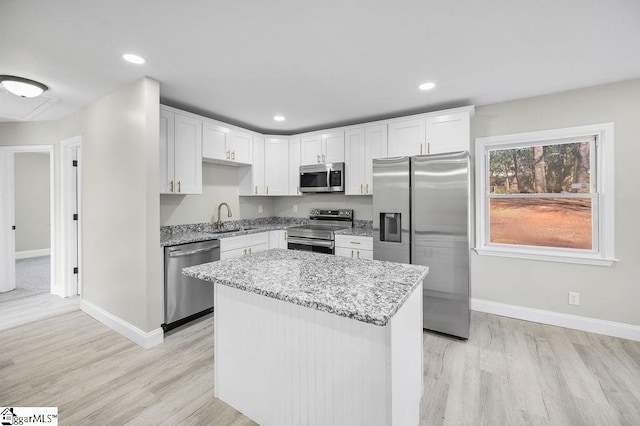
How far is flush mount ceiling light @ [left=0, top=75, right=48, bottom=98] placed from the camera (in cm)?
247

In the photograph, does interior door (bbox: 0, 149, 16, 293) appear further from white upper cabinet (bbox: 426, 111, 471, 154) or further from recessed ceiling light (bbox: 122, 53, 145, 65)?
white upper cabinet (bbox: 426, 111, 471, 154)

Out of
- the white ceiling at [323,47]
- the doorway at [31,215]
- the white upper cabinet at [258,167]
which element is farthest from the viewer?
the doorway at [31,215]

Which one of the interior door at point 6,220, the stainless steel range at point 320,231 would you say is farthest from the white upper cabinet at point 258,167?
the interior door at point 6,220

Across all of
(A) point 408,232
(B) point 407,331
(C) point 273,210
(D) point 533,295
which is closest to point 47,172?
(C) point 273,210

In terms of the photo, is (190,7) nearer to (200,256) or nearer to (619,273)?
(200,256)

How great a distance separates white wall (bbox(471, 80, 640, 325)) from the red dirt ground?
0.25 meters

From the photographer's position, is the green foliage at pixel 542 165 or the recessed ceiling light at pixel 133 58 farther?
the green foliage at pixel 542 165

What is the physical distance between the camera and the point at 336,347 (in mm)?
1342

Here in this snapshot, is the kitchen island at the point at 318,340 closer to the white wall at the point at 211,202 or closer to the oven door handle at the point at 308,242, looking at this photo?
the oven door handle at the point at 308,242

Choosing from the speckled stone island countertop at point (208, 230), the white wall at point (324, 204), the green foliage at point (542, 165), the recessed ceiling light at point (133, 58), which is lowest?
the speckled stone island countertop at point (208, 230)

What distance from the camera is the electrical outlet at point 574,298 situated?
9.58 ft

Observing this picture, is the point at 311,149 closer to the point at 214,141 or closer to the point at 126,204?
the point at 214,141

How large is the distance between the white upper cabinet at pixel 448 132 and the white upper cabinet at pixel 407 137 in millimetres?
71

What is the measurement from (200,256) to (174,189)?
798mm
